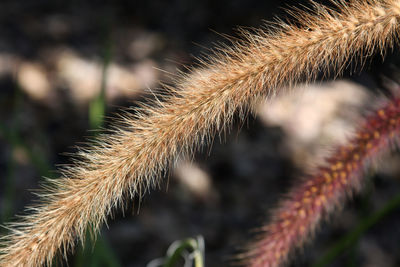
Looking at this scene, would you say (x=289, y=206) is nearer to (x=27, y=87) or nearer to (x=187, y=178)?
(x=187, y=178)

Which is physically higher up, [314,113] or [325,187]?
[314,113]

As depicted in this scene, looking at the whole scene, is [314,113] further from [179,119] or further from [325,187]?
[179,119]

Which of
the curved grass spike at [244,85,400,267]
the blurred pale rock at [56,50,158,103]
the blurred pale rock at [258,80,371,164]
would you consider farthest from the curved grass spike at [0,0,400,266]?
the blurred pale rock at [258,80,371,164]

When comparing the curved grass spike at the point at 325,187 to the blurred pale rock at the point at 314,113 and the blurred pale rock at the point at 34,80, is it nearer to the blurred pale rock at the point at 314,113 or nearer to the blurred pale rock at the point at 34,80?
the blurred pale rock at the point at 314,113

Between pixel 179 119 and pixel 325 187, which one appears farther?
pixel 325 187

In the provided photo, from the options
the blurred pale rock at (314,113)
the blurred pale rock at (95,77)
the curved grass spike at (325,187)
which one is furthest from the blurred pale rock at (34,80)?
the curved grass spike at (325,187)

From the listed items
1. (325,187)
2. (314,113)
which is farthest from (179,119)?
(314,113)

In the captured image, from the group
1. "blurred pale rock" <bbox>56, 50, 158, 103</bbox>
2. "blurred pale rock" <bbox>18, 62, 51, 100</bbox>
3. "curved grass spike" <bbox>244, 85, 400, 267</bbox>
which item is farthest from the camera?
"blurred pale rock" <bbox>56, 50, 158, 103</bbox>

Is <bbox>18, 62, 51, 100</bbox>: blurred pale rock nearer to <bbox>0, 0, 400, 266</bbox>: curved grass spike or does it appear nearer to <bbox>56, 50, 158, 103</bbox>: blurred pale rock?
<bbox>56, 50, 158, 103</bbox>: blurred pale rock

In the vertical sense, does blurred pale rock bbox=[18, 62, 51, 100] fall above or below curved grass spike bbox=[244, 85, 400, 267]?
above
